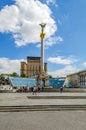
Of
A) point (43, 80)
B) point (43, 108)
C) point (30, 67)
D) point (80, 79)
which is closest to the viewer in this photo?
point (43, 108)

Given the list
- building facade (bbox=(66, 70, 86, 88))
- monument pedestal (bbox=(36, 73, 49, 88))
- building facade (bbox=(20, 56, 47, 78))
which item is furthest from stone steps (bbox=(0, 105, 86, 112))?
building facade (bbox=(20, 56, 47, 78))

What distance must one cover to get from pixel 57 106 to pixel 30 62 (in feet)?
465

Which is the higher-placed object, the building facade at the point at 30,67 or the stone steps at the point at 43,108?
the building facade at the point at 30,67

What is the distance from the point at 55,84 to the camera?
82.6 meters

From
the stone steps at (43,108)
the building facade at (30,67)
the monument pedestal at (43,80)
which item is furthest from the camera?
the building facade at (30,67)

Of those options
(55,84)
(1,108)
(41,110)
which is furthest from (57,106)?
(55,84)

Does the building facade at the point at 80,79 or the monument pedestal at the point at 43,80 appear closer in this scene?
the monument pedestal at the point at 43,80

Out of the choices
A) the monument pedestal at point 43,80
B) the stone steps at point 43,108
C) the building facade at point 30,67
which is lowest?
the stone steps at point 43,108

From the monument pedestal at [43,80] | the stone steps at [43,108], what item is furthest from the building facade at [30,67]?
the stone steps at [43,108]

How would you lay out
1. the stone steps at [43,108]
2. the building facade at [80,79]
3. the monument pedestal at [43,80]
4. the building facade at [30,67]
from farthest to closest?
the building facade at [30,67] < the building facade at [80,79] < the monument pedestal at [43,80] < the stone steps at [43,108]

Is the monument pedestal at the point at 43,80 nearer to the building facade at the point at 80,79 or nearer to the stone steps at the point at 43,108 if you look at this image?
the stone steps at the point at 43,108

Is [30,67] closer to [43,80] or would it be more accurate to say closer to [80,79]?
[80,79]

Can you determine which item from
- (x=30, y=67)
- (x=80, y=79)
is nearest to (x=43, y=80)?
(x=80, y=79)
